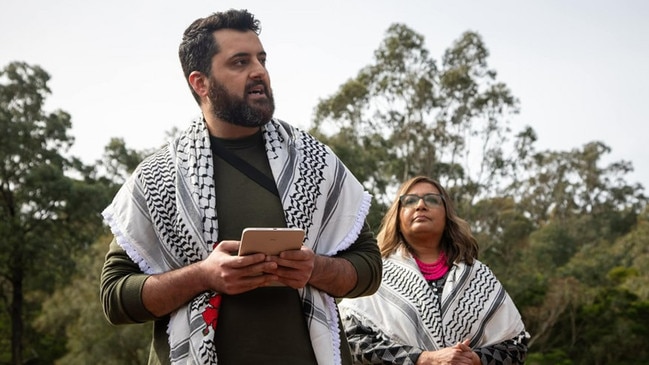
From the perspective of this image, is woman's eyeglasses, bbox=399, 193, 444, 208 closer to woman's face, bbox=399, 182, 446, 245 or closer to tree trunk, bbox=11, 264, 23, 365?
woman's face, bbox=399, 182, 446, 245

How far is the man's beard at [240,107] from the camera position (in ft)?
9.54

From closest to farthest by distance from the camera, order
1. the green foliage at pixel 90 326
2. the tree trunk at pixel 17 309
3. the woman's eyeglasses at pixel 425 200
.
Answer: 1. the woman's eyeglasses at pixel 425 200
2. the green foliage at pixel 90 326
3. the tree trunk at pixel 17 309

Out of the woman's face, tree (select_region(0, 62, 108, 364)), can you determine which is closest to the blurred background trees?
tree (select_region(0, 62, 108, 364))

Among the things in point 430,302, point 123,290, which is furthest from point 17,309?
point 123,290

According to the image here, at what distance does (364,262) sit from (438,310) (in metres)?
2.08

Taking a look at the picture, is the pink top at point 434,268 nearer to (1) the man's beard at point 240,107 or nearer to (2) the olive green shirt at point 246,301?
(2) the olive green shirt at point 246,301

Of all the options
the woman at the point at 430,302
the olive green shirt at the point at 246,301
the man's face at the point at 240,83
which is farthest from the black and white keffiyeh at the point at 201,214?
the woman at the point at 430,302

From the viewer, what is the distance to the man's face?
9.57 ft

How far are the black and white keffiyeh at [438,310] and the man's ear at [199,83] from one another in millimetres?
2323

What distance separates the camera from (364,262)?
9.60 feet

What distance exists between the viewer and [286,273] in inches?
99.3

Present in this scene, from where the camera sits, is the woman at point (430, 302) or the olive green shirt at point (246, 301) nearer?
the olive green shirt at point (246, 301)

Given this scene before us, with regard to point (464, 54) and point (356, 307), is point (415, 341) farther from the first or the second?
point (464, 54)

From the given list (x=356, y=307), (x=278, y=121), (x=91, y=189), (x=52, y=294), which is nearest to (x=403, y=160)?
(x=91, y=189)
